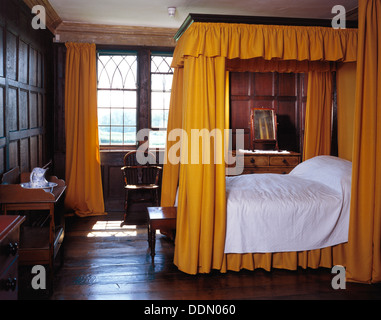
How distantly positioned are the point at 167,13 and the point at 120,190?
2778mm

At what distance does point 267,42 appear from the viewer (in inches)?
130

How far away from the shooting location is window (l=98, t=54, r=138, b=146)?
5.99 meters

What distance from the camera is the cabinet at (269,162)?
5.56 meters

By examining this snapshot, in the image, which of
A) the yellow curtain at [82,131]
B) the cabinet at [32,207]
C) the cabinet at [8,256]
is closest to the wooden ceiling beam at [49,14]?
the yellow curtain at [82,131]

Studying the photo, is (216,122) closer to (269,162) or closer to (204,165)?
(204,165)

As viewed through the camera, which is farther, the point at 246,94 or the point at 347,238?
the point at 246,94

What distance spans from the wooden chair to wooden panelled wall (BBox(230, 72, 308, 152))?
1379 millimetres

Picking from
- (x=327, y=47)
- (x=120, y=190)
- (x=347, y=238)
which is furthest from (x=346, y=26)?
(x=120, y=190)

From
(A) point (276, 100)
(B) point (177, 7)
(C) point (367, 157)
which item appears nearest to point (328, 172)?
(C) point (367, 157)

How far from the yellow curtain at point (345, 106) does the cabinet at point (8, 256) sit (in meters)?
3.81

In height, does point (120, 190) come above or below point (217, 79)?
below

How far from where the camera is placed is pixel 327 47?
3.47 m
